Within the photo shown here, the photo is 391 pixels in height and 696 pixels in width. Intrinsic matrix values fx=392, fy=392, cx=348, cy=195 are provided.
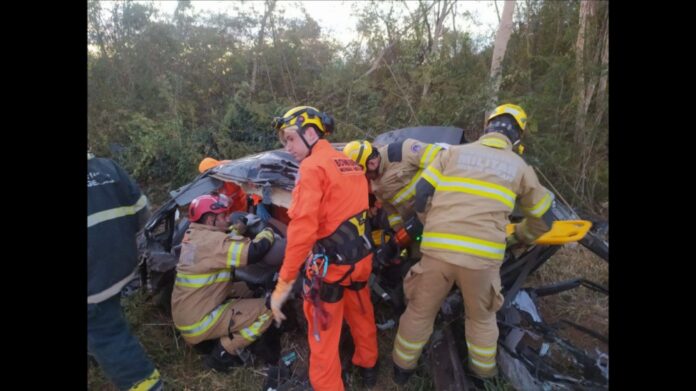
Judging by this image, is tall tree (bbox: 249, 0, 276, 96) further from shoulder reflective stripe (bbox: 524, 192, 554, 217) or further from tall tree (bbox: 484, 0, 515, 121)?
shoulder reflective stripe (bbox: 524, 192, 554, 217)

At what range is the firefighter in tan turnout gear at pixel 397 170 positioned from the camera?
343 cm

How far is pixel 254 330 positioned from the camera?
3.00 m

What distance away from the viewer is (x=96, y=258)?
2.22 m

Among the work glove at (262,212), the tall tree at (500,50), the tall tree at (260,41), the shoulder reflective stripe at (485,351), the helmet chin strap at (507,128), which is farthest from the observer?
the tall tree at (260,41)

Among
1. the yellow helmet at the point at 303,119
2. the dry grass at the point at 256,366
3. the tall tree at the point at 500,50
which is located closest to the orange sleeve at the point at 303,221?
the yellow helmet at the point at 303,119

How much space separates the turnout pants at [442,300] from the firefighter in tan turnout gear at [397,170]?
2.64ft

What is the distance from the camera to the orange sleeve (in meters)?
2.33

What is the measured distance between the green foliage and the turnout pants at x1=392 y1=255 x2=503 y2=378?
367cm

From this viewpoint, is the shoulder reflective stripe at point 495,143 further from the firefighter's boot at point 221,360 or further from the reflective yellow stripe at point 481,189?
the firefighter's boot at point 221,360

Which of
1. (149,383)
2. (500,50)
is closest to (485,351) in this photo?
(149,383)

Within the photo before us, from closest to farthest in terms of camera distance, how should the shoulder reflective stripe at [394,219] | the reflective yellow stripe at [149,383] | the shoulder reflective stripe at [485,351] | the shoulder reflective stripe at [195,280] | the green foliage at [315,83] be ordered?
1. the reflective yellow stripe at [149,383]
2. the shoulder reflective stripe at [485,351]
3. the shoulder reflective stripe at [195,280]
4. the shoulder reflective stripe at [394,219]
5. the green foliage at [315,83]

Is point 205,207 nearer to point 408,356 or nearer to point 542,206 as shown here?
point 408,356

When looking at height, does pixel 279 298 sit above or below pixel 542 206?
below

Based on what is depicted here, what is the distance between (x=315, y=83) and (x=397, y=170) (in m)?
5.65
